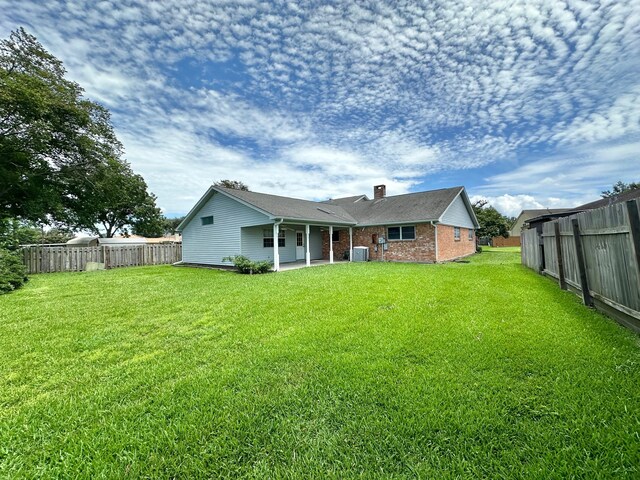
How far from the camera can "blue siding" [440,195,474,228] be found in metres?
17.4

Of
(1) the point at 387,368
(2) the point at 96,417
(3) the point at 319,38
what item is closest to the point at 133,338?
(2) the point at 96,417

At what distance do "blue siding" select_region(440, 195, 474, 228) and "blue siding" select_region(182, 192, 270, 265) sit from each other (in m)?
11.0

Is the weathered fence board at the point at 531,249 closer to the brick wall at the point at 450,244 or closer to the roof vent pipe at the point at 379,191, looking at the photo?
the brick wall at the point at 450,244

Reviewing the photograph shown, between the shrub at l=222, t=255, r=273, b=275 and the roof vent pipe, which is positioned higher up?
the roof vent pipe

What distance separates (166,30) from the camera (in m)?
8.88

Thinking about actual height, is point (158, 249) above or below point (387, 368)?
above

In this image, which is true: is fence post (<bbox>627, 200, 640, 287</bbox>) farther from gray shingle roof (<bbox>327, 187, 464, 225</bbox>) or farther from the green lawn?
gray shingle roof (<bbox>327, 187, 464, 225</bbox>)

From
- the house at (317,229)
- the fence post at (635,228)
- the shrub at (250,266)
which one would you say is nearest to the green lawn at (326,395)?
the fence post at (635,228)

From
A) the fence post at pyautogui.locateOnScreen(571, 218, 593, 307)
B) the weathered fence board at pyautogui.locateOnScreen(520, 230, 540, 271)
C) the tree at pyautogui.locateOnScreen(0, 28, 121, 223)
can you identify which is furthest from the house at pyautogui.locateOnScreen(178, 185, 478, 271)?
the fence post at pyautogui.locateOnScreen(571, 218, 593, 307)

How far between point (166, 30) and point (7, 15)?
19.6ft

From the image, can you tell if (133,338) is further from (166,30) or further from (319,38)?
(319,38)

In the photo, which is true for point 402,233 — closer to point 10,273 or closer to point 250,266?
point 250,266

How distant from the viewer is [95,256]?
15.9 meters

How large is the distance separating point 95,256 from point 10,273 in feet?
23.4
